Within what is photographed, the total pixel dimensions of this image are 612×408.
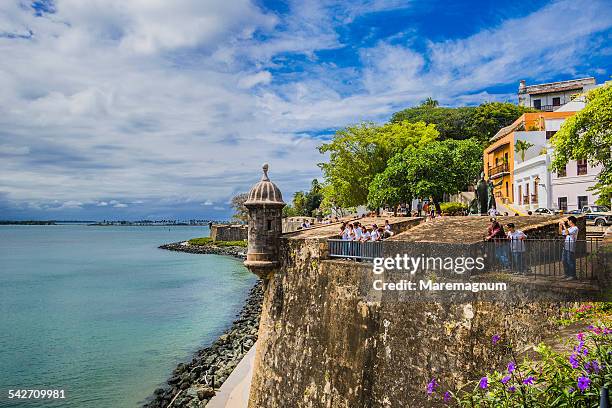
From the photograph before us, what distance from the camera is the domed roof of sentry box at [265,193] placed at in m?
14.8

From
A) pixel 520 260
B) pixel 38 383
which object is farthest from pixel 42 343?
pixel 520 260

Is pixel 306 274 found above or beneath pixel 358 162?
beneath

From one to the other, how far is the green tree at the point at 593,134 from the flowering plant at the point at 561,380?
10166mm

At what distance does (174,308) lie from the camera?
36.5 meters

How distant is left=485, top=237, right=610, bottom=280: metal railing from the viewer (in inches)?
336

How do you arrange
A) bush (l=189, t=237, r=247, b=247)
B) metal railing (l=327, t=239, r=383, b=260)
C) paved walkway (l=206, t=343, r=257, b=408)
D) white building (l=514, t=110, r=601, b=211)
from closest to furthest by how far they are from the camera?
metal railing (l=327, t=239, r=383, b=260), paved walkway (l=206, t=343, r=257, b=408), white building (l=514, t=110, r=601, b=211), bush (l=189, t=237, r=247, b=247)

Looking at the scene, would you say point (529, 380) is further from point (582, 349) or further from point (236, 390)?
point (236, 390)

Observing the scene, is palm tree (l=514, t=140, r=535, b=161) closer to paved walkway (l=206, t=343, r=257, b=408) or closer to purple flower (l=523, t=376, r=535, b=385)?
paved walkway (l=206, t=343, r=257, b=408)

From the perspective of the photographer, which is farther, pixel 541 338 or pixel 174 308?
pixel 174 308

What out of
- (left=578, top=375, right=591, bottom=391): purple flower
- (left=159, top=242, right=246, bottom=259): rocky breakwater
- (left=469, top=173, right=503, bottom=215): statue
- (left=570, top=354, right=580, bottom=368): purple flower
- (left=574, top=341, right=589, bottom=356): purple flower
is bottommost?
(left=159, top=242, right=246, bottom=259): rocky breakwater

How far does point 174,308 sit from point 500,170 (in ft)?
91.7

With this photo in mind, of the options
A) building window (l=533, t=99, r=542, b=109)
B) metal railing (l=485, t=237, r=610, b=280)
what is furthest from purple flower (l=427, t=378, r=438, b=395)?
building window (l=533, t=99, r=542, b=109)

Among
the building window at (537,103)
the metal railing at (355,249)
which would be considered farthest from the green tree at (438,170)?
the building window at (537,103)

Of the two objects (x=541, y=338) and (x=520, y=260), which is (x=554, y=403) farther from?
(x=520, y=260)
